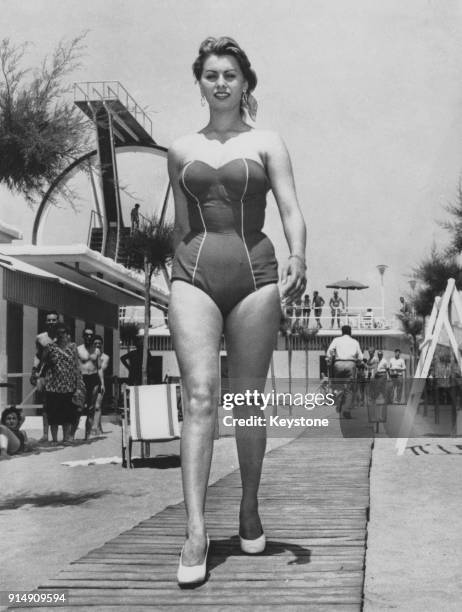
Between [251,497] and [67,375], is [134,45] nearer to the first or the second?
[251,497]

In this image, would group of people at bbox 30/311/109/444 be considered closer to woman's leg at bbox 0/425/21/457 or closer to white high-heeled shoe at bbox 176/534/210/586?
woman's leg at bbox 0/425/21/457

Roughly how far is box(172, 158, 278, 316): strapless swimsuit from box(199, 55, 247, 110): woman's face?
0.78 feet

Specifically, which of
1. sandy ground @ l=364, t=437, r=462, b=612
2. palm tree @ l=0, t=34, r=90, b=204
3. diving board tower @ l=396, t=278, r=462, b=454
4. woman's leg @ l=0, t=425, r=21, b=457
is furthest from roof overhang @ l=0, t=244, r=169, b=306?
palm tree @ l=0, t=34, r=90, b=204

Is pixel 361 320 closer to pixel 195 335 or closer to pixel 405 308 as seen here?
pixel 405 308

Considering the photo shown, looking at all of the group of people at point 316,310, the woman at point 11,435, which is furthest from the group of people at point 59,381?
the group of people at point 316,310

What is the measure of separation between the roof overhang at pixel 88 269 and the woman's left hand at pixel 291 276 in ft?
46.3

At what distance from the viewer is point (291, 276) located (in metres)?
3.01

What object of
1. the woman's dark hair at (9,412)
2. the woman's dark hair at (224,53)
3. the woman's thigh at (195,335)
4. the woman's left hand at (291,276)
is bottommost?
the woman's dark hair at (9,412)

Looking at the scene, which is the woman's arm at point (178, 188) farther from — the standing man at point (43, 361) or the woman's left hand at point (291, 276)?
the standing man at point (43, 361)

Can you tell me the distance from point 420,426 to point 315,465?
582cm

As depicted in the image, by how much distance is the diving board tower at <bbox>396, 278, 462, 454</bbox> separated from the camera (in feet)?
26.1

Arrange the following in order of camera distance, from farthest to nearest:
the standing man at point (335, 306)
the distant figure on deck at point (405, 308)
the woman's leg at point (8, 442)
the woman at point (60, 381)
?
the standing man at point (335, 306), the distant figure on deck at point (405, 308), the woman at point (60, 381), the woman's leg at point (8, 442)

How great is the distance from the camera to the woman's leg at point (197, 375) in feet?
9.48

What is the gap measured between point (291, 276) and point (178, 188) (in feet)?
1.58
